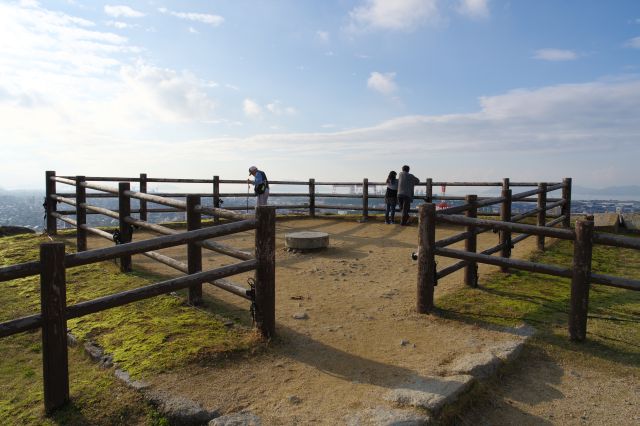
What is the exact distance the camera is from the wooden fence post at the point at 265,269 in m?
4.16

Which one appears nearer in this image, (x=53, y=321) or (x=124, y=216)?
(x=53, y=321)

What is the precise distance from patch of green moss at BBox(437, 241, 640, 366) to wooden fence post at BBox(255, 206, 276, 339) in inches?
83.9

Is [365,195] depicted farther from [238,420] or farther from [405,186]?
[238,420]

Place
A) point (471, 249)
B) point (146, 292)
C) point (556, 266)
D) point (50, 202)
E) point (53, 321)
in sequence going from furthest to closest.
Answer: point (50, 202), point (471, 249), point (556, 266), point (146, 292), point (53, 321)

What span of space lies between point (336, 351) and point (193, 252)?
2.13 meters

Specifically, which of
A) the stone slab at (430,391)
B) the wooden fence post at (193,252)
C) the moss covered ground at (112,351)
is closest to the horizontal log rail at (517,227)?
the stone slab at (430,391)

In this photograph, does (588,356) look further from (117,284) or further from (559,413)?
(117,284)

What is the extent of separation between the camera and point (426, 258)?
5.02m

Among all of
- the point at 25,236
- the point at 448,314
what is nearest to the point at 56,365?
the point at 448,314

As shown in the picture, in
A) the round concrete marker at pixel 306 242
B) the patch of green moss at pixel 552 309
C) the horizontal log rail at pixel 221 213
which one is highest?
the horizontal log rail at pixel 221 213

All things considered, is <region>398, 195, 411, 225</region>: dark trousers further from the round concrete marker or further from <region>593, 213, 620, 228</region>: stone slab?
<region>593, 213, 620, 228</region>: stone slab

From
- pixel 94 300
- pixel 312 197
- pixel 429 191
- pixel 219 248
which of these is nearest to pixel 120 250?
pixel 94 300

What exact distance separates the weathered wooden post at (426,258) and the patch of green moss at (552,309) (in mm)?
284

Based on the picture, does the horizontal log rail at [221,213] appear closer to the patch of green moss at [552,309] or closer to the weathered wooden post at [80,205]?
the patch of green moss at [552,309]
